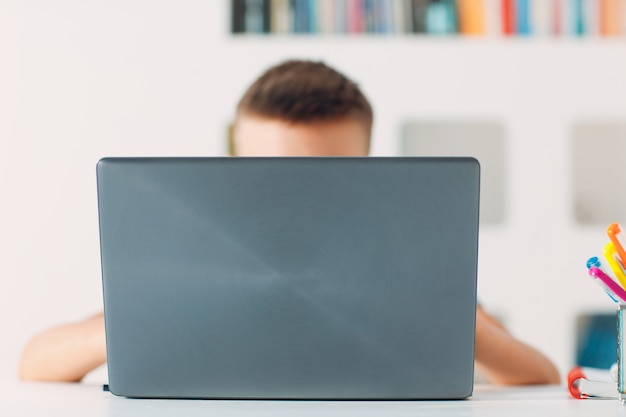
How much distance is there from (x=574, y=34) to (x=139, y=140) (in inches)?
50.3

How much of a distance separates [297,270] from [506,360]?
17.5 inches

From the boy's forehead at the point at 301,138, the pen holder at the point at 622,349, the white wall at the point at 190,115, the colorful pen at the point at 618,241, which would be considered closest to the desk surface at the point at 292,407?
the pen holder at the point at 622,349

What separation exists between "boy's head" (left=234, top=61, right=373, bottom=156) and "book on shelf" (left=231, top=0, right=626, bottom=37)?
0.83 meters

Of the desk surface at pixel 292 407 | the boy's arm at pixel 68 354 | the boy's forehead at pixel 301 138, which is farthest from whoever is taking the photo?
the boy's forehead at pixel 301 138

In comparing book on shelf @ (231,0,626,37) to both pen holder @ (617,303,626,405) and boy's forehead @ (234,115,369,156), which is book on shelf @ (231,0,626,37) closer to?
boy's forehead @ (234,115,369,156)

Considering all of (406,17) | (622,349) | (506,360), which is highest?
(406,17)

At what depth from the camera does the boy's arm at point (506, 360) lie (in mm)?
1020

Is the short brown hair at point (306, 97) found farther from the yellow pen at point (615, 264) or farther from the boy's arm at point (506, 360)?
the yellow pen at point (615, 264)

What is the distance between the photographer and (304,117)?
1416mm

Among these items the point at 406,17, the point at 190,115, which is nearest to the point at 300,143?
the point at 190,115

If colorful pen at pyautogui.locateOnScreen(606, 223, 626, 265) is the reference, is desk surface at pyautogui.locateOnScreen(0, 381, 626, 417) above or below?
below

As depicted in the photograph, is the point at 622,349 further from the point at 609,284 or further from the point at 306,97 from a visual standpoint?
the point at 306,97

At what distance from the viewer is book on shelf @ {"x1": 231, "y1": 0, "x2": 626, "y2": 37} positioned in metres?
2.38

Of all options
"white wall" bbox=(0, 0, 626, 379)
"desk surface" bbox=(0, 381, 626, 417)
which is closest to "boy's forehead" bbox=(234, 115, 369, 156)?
"desk surface" bbox=(0, 381, 626, 417)
